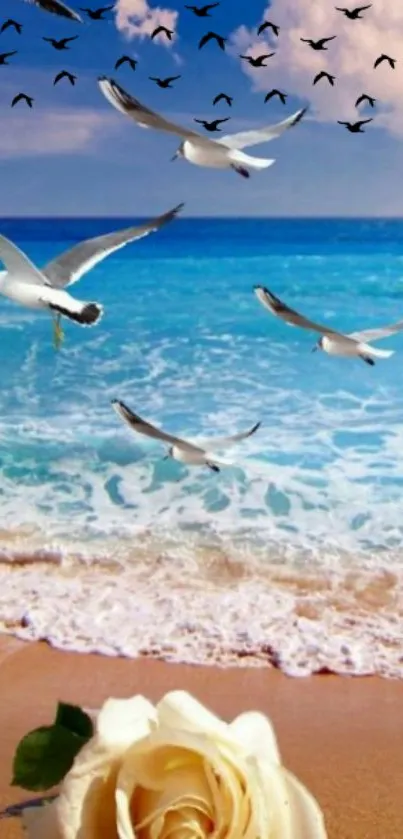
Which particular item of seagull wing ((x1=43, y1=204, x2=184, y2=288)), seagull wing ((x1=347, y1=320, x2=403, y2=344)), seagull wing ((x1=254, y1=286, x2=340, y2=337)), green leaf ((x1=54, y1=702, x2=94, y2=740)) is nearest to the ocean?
seagull wing ((x1=347, y1=320, x2=403, y2=344))

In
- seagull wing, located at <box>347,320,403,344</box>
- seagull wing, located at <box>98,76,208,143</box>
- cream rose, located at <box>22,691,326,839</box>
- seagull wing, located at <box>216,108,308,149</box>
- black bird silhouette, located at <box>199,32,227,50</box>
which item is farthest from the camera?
black bird silhouette, located at <box>199,32,227,50</box>

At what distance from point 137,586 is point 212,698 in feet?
1.34

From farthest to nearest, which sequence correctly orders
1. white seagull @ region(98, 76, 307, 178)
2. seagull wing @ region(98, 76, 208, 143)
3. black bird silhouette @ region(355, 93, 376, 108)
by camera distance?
black bird silhouette @ region(355, 93, 376, 108), white seagull @ region(98, 76, 307, 178), seagull wing @ region(98, 76, 208, 143)

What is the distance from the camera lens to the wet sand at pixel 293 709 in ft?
3.10

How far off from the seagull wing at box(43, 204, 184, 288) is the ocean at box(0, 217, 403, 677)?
69 cm

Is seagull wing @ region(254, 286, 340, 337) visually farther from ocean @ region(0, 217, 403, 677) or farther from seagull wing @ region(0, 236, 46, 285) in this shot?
ocean @ region(0, 217, 403, 677)

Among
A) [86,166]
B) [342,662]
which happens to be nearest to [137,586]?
[342,662]

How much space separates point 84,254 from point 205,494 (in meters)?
1.44

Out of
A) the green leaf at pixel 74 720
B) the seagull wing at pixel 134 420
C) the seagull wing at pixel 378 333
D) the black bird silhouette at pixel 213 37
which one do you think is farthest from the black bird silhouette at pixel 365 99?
the green leaf at pixel 74 720

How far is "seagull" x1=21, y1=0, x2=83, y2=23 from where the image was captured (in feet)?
2.56

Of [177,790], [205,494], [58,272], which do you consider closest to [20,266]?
[58,272]

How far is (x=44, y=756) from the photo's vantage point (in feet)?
0.82

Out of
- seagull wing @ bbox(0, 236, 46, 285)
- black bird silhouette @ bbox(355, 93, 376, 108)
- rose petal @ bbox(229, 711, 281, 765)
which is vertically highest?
rose petal @ bbox(229, 711, 281, 765)

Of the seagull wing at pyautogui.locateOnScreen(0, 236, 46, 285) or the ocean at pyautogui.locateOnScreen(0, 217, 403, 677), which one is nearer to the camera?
the seagull wing at pyautogui.locateOnScreen(0, 236, 46, 285)
